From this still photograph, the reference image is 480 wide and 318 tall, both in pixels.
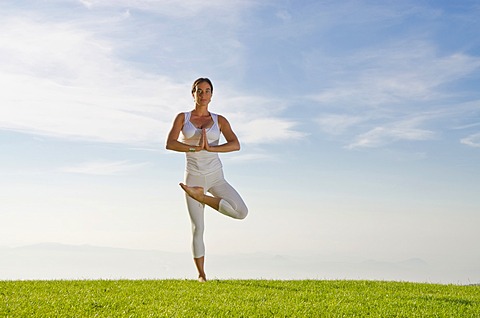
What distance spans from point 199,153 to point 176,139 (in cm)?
48

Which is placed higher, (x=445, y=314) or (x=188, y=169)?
(x=188, y=169)

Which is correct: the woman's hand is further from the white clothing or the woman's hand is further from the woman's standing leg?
the woman's standing leg

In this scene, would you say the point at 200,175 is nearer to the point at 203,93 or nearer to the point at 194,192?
the point at 194,192

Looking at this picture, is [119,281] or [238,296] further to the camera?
[119,281]

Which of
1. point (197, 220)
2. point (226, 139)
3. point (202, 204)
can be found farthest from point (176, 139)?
point (197, 220)

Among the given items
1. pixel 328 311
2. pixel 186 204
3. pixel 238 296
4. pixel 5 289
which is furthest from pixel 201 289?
pixel 5 289

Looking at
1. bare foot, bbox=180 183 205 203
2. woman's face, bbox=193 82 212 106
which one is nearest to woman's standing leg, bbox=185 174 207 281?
bare foot, bbox=180 183 205 203

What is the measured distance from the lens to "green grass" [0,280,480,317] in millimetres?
8297

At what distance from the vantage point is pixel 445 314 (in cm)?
884

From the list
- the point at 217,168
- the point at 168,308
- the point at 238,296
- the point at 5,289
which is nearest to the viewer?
the point at 168,308

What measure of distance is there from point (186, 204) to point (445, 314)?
15.5 feet

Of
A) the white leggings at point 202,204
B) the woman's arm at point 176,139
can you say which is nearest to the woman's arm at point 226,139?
the woman's arm at point 176,139

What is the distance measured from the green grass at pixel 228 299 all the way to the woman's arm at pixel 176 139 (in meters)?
2.39

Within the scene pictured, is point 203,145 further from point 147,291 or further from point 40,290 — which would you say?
point 40,290
